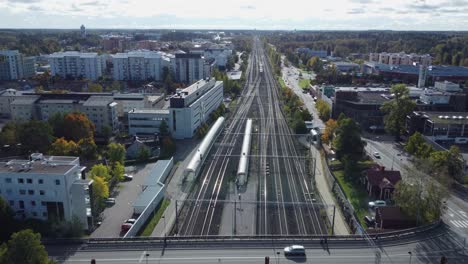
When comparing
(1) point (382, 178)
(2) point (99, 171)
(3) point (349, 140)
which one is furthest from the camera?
(3) point (349, 140)

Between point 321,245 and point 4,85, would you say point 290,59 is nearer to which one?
point 4,85

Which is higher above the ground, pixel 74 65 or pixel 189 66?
pixel 189 66

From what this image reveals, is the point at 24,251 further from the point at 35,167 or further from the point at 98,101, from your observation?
the point at 98,101

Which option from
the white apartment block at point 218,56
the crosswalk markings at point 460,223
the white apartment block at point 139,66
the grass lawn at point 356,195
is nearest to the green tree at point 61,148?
the grass lawn at point 356,195

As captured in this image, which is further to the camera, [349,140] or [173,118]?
[173,118]

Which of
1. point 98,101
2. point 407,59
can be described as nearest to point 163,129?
point 98,101

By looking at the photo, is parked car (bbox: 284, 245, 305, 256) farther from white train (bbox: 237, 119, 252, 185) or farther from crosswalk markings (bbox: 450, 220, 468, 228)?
white train (bbox: 237, 119, 252, 185)

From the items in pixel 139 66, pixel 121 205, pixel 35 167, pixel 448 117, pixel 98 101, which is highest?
pixel 139 66

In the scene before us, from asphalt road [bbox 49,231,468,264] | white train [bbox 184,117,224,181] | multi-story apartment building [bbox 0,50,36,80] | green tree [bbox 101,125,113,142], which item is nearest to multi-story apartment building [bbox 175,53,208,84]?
multi-story apartment building [bbox 0,50,36,80]
